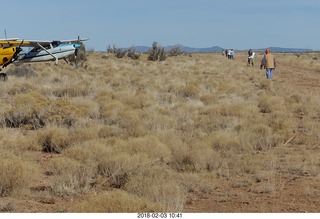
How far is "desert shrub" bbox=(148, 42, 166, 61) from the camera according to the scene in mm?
45469

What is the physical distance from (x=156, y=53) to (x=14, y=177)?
40532mm

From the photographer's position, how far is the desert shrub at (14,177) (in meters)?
5.76

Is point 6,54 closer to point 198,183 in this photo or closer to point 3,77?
point 3,77

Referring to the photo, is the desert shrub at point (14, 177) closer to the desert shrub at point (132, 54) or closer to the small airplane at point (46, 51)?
the small airplane at point (46, 51)

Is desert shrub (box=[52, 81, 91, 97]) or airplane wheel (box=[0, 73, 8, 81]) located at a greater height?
airplane wheel (box=[0, 73, 8, 81])

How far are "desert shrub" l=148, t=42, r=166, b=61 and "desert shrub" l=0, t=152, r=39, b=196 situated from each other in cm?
3952

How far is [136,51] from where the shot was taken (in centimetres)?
5569

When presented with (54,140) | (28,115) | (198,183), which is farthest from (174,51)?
(198,183)

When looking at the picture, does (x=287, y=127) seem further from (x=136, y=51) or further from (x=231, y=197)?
(x=136, y=51)

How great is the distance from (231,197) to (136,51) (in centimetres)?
5070

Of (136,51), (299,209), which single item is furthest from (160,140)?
(136,51)

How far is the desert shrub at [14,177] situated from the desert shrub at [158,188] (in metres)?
1.35

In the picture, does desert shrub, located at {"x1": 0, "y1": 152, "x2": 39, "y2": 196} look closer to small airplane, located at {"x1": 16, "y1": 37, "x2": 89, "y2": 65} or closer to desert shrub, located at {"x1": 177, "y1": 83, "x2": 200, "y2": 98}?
desert shrub, located at {"x1": 177, "y1": 83, "x2": 200, "y2": 98}

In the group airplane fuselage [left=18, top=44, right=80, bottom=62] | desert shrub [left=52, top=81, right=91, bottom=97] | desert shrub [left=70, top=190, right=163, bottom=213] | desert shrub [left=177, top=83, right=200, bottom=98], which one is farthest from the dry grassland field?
airplane fuselage [left=18, top=44, right=80, bottom=62]
